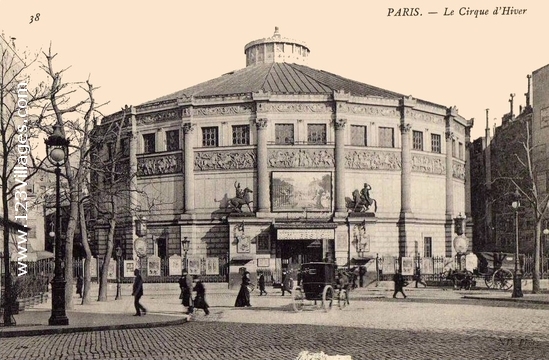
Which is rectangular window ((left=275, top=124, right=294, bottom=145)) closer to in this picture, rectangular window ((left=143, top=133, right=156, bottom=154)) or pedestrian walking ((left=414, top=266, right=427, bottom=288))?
rectangular window ((left=143, top=133, right=156, bottom=154))

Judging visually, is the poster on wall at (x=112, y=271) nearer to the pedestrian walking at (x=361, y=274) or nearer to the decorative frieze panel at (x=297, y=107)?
the pedestrian walking at (x=361, y=274)

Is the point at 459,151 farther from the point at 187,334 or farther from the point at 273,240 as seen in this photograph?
the point at 187,334

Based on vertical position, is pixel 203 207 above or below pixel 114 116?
below

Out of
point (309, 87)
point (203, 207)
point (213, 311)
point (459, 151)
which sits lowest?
point (213, 311)

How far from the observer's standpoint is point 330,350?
1239 cm

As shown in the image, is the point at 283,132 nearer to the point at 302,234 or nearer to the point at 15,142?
the point at 302,234

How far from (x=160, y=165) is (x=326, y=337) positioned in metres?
34.8

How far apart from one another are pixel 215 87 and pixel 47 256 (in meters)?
17.9

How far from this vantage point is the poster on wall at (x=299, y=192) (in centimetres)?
4497

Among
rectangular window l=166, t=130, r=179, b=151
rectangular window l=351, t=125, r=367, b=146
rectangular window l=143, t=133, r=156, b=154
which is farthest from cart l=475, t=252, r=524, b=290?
rectangular window l=143, t=133, r=156, b=154

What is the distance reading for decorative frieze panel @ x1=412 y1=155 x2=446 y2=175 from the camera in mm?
48031

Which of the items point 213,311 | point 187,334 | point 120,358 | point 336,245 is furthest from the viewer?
point 336,245

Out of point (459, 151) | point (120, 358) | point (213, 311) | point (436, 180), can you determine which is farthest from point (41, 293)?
point (459, 151)

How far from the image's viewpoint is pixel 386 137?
A: 4712 cm
